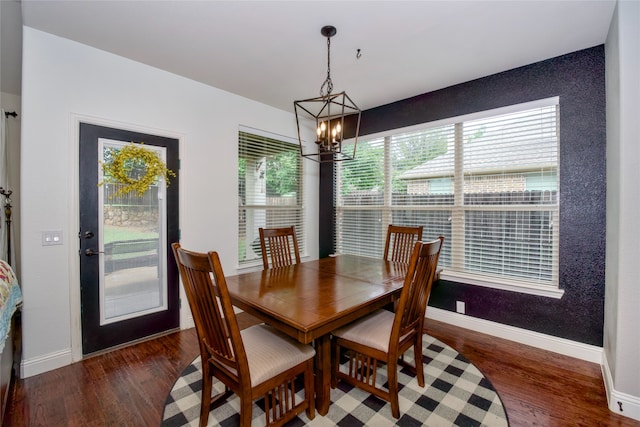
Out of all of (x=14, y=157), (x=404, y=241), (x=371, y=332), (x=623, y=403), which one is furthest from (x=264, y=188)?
(x=623, y=403)

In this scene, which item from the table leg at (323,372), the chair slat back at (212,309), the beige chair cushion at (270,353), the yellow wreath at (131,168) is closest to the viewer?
the chair slat back at (212,309)

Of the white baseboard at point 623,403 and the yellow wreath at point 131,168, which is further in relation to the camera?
the yellow wreath at point 131,168

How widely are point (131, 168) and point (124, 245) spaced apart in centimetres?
72

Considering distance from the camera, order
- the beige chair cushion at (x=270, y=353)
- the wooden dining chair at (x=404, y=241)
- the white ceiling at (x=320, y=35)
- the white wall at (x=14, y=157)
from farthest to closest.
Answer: the white wall at (x=14, y=157), the wooden dining chair at (x=404, y=241), the white ceiling at (x=320, y=35), the beige chair cushion at (x=270, y=353)

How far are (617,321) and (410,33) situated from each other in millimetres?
2468

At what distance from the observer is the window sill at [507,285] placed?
8.45 ft

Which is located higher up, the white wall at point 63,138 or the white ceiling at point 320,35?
the white ceiling at point 320,35

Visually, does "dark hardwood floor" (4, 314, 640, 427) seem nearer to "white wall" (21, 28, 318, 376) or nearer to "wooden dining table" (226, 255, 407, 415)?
"white wall" (21, 28, 318, 376)

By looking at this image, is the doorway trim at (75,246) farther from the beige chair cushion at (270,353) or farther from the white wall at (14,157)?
the beige chair cushion at (270,353)

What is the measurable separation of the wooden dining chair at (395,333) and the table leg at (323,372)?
20 centimetres

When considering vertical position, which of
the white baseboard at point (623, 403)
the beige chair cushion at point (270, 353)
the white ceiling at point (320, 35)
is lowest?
the white baseboard at point (623, 403)

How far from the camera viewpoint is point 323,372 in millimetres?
1745

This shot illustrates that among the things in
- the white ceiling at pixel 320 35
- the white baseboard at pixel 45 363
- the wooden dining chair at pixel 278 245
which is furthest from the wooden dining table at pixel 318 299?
the white ceiling at pixel 320 35

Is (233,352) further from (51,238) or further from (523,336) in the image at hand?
(523,336)
